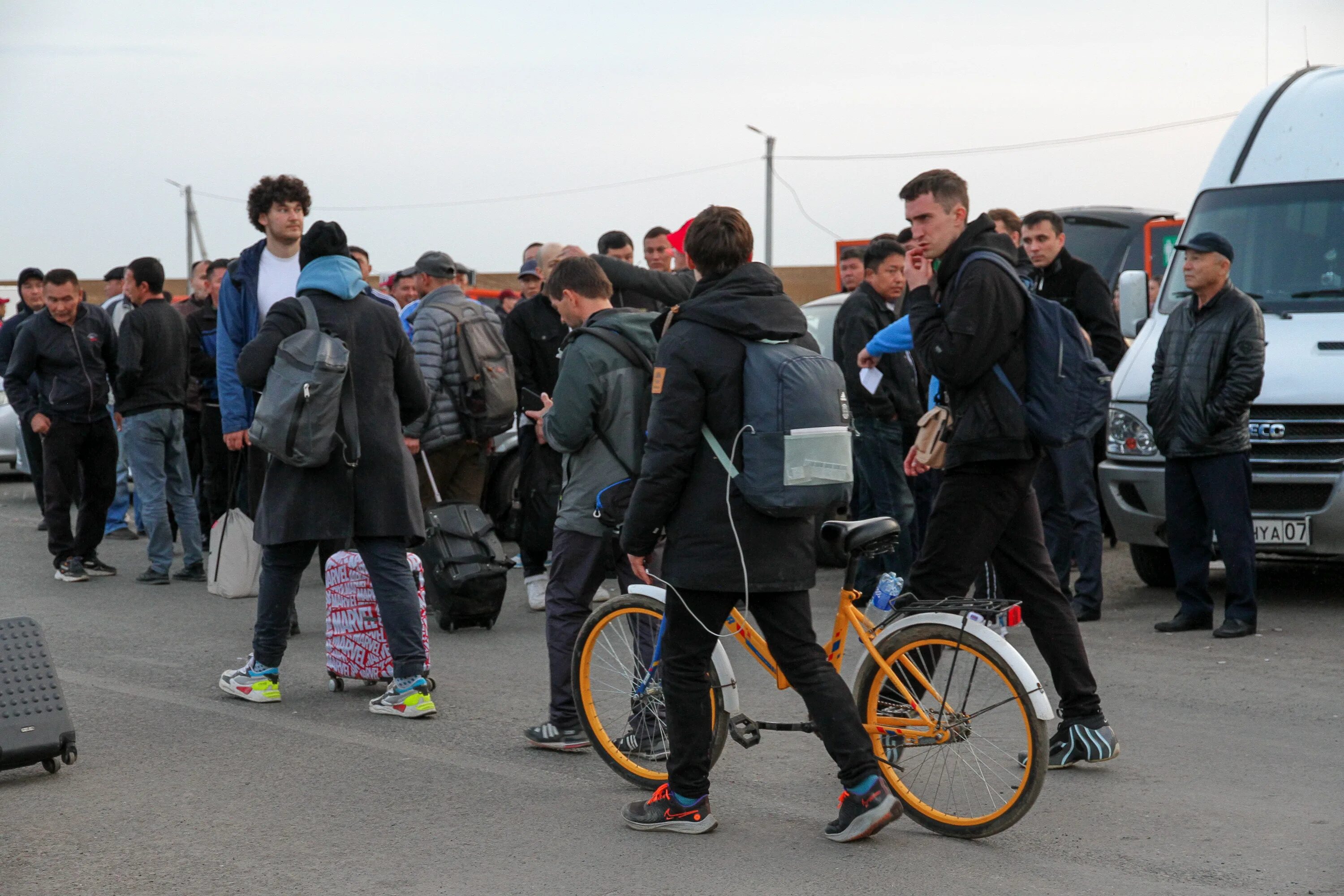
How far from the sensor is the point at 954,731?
15.8 feet

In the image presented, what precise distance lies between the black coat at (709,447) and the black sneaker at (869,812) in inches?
25.9

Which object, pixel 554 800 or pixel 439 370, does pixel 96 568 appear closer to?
pixel 439 370

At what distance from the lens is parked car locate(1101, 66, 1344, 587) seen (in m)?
8.47

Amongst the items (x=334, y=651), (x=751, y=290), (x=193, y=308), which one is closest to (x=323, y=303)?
(x=334, y=651)

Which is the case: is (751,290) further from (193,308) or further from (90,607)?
(193,308)

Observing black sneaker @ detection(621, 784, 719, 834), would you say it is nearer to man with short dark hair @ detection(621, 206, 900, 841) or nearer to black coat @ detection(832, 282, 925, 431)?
man with short dark hair @ detection(621, 206, 900, 841)

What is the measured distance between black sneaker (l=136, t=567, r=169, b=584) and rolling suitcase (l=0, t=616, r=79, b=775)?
4.67 metres

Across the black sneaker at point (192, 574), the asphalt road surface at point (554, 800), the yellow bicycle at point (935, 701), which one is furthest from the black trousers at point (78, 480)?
the yellow bicycle at point (935, 701)

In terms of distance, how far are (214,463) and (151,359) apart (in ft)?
2.65

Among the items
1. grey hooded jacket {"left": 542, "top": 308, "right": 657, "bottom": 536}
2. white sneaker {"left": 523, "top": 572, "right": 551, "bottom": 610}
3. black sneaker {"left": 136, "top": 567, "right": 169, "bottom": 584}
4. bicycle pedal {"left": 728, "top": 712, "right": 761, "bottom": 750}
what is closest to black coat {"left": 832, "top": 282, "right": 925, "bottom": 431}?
white sneaker {"left": 523, "top": 572, "right": 551, "bottom": 610}

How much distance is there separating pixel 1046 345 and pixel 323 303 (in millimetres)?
2993

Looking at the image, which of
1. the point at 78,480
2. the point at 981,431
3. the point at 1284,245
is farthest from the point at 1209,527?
the point at 78,480

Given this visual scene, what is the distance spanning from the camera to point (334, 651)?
699cm

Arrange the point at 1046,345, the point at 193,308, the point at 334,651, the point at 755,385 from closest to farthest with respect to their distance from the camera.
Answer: the point at 755,385, the point at 1046,345, the point at 334,651, the point at 193,308
